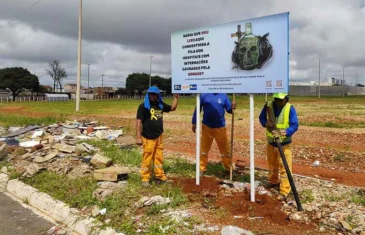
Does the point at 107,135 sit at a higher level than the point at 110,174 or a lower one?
higher

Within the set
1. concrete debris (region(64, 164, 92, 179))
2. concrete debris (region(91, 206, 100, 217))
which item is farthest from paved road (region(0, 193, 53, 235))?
concrete debris (region(64, 164, 92, 179))

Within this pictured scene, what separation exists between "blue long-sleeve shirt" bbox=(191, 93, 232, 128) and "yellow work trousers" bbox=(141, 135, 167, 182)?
3.50ft

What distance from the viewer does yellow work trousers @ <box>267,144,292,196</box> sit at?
547cm

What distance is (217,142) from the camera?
691 cm

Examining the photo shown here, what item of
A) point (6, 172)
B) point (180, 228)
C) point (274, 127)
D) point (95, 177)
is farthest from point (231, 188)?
point (6, 172)

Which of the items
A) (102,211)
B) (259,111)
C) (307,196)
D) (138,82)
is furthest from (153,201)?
(138,82)

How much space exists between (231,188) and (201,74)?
193cm

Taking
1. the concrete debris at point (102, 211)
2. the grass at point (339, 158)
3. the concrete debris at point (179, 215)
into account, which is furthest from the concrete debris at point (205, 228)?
the grass at point (339, 158)

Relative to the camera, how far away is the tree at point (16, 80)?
94438 mm

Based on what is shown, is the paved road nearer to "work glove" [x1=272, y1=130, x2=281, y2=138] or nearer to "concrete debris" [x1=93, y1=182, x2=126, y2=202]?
"concrete debris" [x1=93, y1=182, x2=126, y2=202]

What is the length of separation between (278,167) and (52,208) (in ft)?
12.0

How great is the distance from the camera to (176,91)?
6.30 meters

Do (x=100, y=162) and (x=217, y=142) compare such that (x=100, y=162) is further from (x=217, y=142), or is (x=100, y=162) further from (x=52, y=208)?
(x=217, y=142)

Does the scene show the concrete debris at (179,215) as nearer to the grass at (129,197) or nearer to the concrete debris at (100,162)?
the grass at (129,197)
